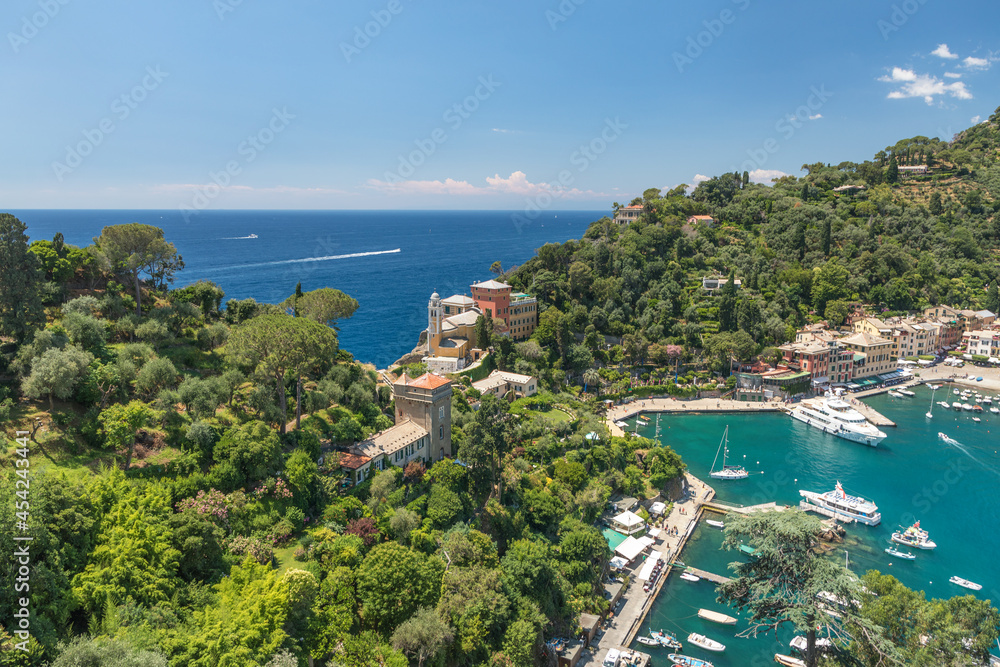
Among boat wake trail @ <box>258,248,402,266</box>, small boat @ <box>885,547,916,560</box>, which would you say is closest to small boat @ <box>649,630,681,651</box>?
small boat @ <box>885,547,916,560</box>

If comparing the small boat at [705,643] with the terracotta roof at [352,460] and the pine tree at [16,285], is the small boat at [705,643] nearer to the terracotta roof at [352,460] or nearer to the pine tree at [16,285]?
the terracotta roof at [352,460]

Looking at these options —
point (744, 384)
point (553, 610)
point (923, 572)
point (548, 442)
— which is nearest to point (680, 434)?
point (744, 384)

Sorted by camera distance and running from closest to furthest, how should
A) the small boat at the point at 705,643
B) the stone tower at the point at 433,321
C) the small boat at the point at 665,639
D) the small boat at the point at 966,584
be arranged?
the small boat at the point at 665,639 < the small boat at the point at 705,643 < the small boat at the point at 966,584 < the stone tower at the point at 433,321

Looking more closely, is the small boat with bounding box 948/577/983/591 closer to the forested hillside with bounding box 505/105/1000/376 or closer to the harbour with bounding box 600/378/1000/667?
the harbour with bounding box 600/378/1000/667

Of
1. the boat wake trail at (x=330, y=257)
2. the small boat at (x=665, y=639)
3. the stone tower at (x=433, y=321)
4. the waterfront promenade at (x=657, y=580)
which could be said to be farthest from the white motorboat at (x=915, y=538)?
the boat wake trail at (x=330, y=257)

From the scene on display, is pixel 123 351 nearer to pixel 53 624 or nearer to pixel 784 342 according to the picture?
pixel 53 624

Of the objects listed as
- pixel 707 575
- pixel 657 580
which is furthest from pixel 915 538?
pixel 657 580

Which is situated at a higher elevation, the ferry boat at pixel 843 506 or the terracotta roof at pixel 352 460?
the terracotta roof at pixel 352 460

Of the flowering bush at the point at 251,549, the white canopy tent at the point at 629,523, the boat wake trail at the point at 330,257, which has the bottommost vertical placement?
the white canopy tent at the point at 629,523
